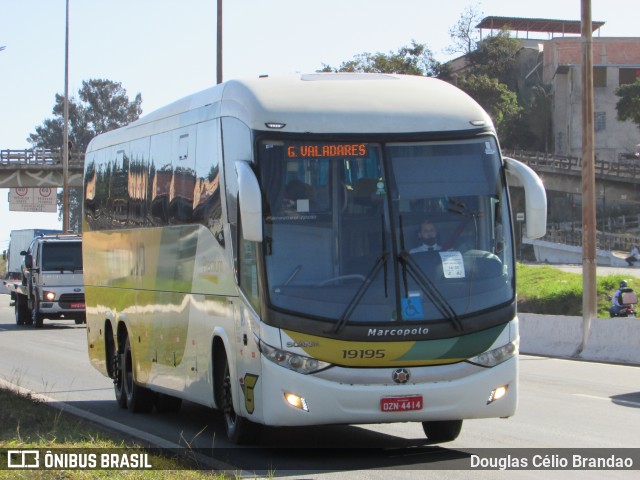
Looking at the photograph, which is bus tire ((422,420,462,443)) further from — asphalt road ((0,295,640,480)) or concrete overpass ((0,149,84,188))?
concrete overpass ((0,149,84,188))

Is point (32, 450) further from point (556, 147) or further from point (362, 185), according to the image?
point (556, 147)

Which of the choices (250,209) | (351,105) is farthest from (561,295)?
(250,209)

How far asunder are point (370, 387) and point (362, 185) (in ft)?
5.78

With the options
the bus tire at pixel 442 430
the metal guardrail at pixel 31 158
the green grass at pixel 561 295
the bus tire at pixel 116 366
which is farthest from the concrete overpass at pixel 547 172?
the bus tire at pixel 442 430

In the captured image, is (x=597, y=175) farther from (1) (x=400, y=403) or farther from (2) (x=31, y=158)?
(1) (x=400, y=403)

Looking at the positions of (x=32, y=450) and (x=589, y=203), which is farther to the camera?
(x=589, y=203)

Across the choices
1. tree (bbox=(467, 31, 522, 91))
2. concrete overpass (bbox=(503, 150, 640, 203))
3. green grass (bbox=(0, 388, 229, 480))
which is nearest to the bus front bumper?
green grass (bbox=(0, 388, 229, 480))

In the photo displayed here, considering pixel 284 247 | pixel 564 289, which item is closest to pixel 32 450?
pixel 284 247

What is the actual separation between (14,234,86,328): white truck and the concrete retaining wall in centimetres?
1579

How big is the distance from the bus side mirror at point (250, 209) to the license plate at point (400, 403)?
5.58ft

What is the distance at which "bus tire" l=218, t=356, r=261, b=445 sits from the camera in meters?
11.5

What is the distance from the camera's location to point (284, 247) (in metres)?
10.6

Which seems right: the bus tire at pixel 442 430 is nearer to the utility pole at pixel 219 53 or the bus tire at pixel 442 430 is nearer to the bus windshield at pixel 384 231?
the bus windshield at pixel 384 231

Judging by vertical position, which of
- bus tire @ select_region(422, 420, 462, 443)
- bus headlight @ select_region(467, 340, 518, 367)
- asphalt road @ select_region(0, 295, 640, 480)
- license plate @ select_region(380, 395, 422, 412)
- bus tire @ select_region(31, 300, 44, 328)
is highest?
bus headlight @ select_region(467, 340, 518, 367)
